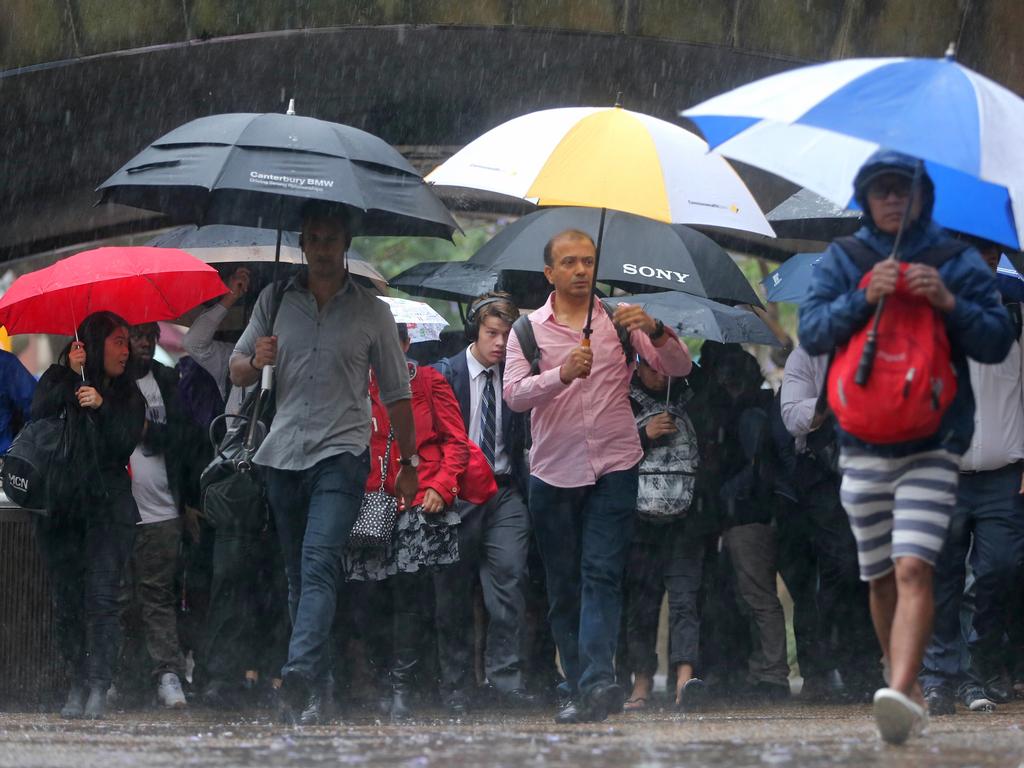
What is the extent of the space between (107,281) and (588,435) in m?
2.96

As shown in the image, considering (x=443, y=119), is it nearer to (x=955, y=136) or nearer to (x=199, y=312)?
(x=199, y=312)

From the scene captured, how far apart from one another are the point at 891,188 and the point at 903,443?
37.5 inches

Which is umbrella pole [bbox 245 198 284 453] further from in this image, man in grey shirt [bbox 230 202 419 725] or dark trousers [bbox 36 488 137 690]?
dark trousers [bbox 36 488 137 690]

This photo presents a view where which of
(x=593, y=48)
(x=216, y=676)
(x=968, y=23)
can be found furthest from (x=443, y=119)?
(x=216, y=676)

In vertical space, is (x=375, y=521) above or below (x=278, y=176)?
below

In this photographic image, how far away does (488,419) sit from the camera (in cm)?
974

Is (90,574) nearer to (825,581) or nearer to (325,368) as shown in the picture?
(325,368)

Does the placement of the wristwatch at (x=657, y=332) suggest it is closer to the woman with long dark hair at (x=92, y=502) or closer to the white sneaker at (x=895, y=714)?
the white sneaker at (x=895, y=714)

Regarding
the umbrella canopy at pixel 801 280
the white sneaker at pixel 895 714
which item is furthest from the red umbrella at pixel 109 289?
the white sneaker at pixel 895 714

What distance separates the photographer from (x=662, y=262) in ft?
31.1

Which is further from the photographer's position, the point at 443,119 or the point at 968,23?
the point at 443,119

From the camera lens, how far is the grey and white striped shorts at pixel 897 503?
6133mm

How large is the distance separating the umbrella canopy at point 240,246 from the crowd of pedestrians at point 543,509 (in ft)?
0.58

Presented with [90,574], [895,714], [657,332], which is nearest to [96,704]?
[90,574]
